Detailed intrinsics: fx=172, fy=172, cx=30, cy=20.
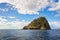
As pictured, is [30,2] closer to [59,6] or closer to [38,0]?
[38,0]

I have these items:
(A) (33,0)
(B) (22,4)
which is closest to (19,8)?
(B) (22,4)

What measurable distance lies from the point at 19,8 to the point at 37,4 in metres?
2.78

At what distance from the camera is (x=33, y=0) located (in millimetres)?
24125

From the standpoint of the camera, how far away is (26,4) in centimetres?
2450

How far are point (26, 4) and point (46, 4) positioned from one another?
3216mm

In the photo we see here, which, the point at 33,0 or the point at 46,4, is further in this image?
the point at 46,4

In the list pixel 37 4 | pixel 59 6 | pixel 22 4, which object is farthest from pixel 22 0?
pixel 59 6

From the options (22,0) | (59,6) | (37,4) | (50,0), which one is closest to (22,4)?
(22,0)

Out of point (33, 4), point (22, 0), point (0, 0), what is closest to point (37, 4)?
point (33, 4)

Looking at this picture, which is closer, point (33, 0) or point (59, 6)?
point (33, 0)

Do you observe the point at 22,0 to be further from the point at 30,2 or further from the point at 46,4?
the point at 46,4

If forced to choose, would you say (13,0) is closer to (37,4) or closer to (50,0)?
(37,4)

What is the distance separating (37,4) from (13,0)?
3517 millimetres

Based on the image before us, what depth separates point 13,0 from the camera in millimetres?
24469
